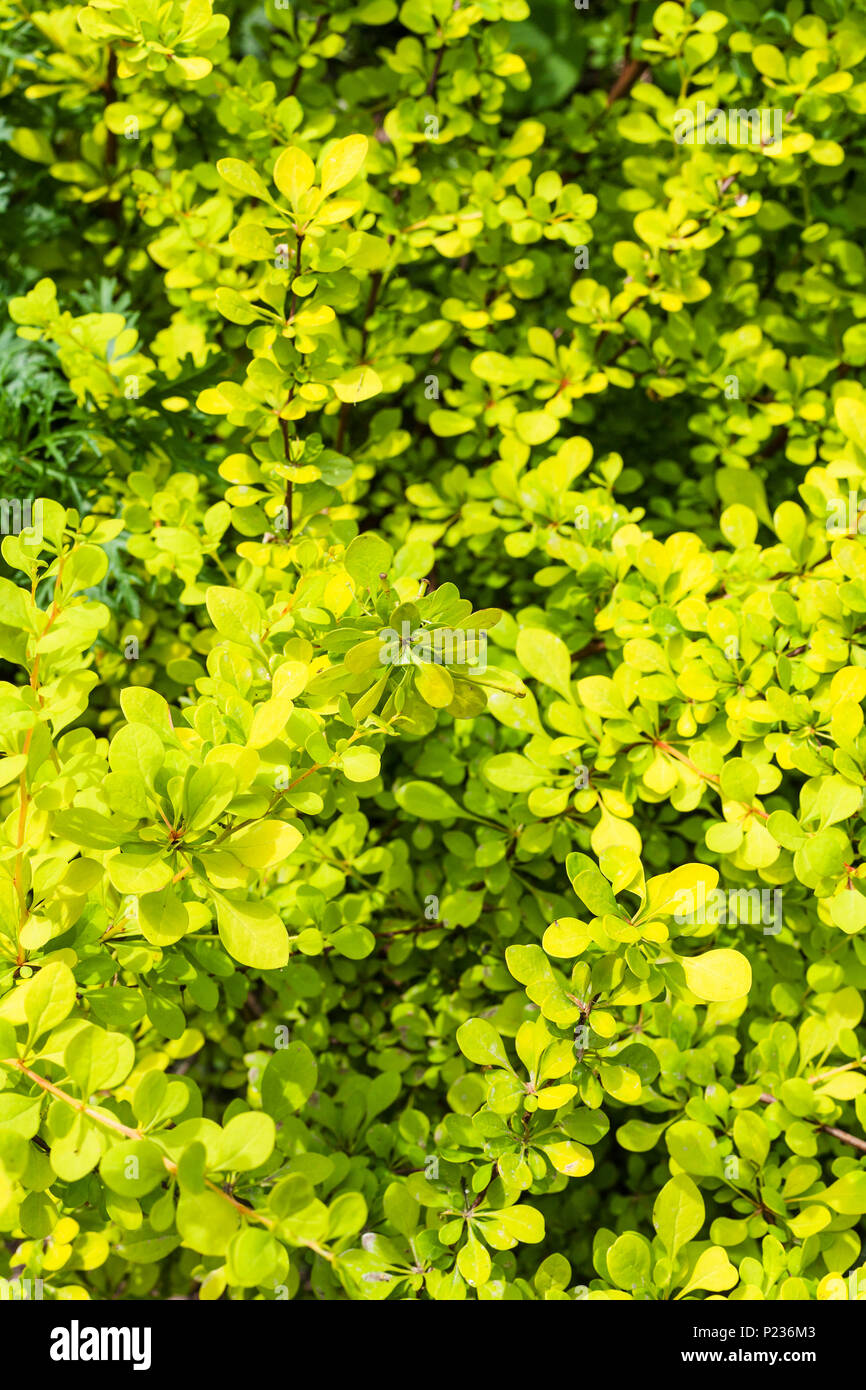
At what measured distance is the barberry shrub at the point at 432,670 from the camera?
0.80 metres

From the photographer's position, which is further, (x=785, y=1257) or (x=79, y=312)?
(x=79, y=312)

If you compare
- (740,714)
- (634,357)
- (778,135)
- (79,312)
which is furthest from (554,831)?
(79,312)

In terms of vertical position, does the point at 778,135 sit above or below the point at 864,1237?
above

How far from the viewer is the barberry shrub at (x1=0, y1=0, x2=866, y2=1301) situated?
80 centimetres

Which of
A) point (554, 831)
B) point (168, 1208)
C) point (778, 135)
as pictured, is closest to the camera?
point (168, 1208)

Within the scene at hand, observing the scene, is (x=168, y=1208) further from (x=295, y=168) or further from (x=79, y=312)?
(x=79, y=312)

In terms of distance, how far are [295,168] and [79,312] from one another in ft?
2.35

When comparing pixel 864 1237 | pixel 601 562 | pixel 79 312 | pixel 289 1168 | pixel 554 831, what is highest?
pixel 79 312

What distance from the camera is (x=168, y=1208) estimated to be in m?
0.71

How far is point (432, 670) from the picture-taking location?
75 cm

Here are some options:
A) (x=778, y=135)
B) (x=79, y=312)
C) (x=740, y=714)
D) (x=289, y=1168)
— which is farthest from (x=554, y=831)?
(x=79, y=312)

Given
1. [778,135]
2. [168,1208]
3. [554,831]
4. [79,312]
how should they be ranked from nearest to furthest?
[168,1208] < [554,831] < [778,135] < [79,312]

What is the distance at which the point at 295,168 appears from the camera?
3.05 feet
